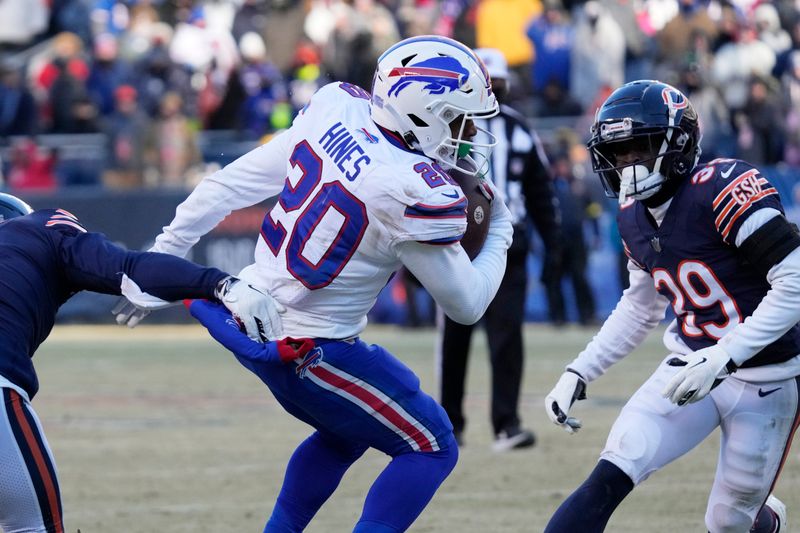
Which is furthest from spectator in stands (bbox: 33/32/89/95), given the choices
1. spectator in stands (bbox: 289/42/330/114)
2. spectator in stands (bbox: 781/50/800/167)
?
spectator in stands (bbox: 781/50/800/167)

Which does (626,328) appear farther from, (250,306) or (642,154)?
(250,306)

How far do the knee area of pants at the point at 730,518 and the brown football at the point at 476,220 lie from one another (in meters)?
1.07

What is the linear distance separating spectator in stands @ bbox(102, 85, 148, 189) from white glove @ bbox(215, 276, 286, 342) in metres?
13.2

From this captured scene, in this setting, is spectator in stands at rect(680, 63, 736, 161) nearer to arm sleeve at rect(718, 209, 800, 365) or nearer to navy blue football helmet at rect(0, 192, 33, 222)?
arm sleeve at rect(718, 209, 800, 365)

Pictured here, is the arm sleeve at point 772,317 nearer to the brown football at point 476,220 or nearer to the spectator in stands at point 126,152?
the brown football at point 476,220

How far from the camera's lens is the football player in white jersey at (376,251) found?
4230 millimetres

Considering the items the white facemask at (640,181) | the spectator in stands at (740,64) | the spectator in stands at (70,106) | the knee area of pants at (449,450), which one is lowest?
the spectator in stands at (70,106)

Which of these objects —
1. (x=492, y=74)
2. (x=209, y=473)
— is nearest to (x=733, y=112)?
Answer: (x=492, y=74)

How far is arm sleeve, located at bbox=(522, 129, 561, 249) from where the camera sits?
8336 millimetres

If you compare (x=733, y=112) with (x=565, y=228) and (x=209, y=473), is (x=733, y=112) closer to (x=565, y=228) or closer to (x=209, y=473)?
(x=565, y=228)

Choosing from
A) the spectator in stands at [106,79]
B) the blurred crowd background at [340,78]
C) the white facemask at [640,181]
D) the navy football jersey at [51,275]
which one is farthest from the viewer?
the spectator in stands at [106,79]

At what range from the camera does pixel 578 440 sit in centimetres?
824

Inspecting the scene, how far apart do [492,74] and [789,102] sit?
894 centimetres

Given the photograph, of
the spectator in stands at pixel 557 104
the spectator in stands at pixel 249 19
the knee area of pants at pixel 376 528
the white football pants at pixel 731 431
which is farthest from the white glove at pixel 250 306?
the spectator in stands at pixel 249 19
